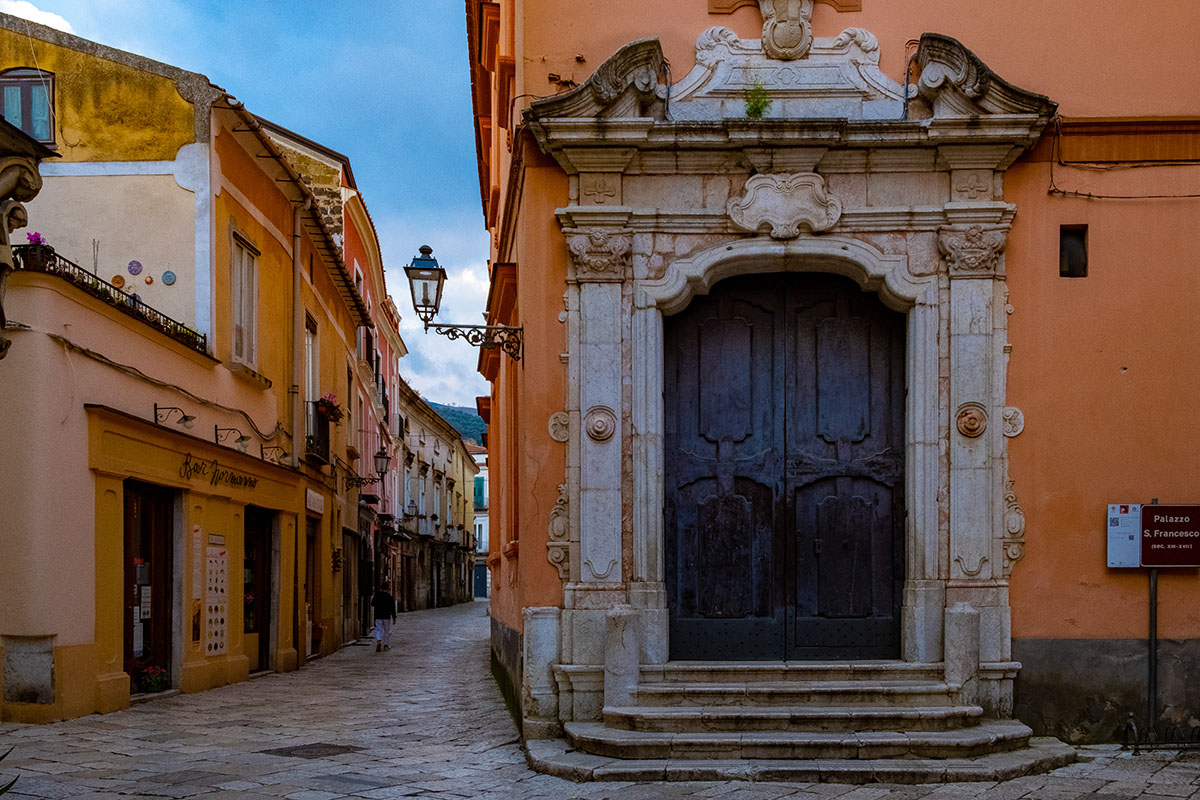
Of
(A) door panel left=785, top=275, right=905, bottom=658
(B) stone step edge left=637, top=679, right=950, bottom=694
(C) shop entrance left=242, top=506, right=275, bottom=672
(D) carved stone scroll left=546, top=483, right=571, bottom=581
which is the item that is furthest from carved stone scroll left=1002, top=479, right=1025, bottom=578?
(C) shop entrance left=242, top=506, right=275, bottom=672

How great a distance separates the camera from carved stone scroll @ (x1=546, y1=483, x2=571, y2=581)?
9719mm

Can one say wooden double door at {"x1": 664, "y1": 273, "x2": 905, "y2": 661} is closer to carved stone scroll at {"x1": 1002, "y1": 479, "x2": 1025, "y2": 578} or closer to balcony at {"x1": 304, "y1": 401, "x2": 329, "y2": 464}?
carved stone scroll at {"x1": 1002, "y1": 479, "x2": 1025, "y2": 578}

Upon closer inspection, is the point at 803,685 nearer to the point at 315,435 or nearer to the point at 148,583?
the point at 148,583

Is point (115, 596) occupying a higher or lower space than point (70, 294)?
lower

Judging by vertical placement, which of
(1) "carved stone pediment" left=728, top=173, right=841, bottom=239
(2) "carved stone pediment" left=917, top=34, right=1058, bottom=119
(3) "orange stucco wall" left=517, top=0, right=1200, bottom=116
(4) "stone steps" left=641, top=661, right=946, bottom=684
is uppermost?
(3) "orange stucco wall" left=517, top=0, right=1200, bottom=116

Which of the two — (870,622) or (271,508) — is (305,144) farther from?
(870,622)

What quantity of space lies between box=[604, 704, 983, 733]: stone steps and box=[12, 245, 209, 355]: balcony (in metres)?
6.53

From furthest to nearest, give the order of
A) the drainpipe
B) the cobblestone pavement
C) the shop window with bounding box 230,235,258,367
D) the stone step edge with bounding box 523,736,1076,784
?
the drainpipe → the shop window with bounding box 230,235,258,367 → the stone step edge with bounding box 523,736,1076,784 → the cobblestone pavement

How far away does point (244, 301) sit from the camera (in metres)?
16.6

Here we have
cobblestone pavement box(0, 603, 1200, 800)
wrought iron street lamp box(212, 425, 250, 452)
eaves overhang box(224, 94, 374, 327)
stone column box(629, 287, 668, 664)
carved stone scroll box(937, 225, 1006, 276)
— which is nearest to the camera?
cobblestone pavement box(0, 603, 1200, 800)

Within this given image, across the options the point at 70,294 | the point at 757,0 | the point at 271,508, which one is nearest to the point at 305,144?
the point at 271,508

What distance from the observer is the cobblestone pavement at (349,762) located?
794 cm

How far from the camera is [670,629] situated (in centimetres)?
1011

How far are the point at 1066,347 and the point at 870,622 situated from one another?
2603 mm
